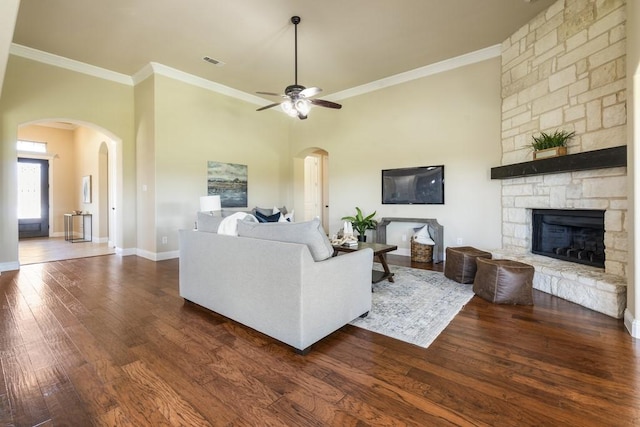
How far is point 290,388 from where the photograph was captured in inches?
63.5

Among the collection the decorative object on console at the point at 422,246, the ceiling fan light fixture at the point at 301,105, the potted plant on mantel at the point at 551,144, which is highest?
the ceiling fan light fixture at the point at 301,105

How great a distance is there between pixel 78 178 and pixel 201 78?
5782 mm

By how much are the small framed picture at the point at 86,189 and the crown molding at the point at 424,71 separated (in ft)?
21.9

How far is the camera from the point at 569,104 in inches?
130

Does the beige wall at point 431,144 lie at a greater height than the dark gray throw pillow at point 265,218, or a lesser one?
greater

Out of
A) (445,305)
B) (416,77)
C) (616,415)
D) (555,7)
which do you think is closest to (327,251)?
(445,305)

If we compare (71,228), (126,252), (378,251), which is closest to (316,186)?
(126,252)

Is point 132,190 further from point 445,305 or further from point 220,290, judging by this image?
point 445,305

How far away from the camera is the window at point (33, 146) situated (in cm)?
770

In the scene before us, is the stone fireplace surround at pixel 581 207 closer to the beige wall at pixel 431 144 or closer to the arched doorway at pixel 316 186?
the beige wall at pixel 431 144

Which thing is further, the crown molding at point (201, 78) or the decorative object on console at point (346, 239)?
the crown molding at point (201, 78)

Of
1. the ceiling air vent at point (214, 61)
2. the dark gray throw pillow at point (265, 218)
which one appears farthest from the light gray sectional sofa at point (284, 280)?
the ceiling air vent at point (214, 61)

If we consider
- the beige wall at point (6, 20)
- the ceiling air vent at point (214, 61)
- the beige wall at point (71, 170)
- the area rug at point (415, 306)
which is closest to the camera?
the beige wall at point (6, 20)

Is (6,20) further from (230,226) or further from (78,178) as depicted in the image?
(78,178)
